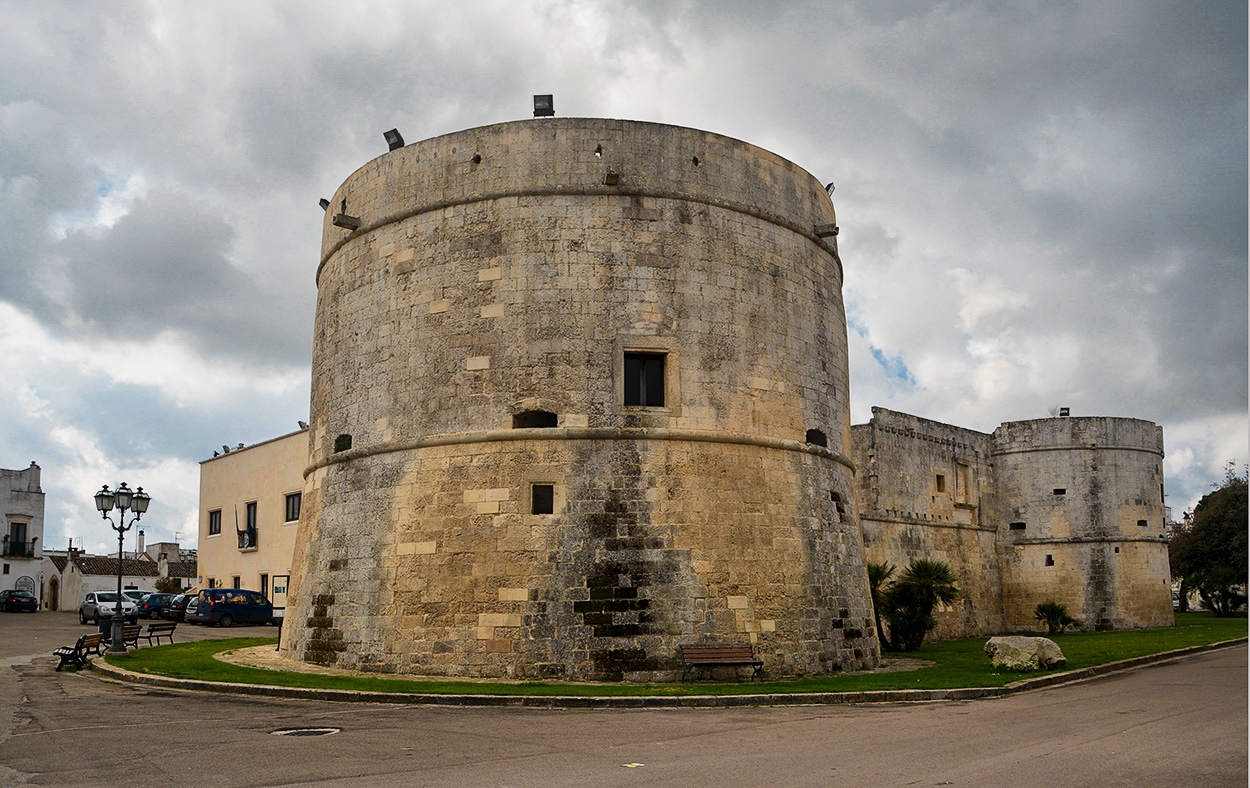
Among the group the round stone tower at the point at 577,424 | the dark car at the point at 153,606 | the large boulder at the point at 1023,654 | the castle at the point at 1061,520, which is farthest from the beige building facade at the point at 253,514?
the large boulder at the point at 1023,654

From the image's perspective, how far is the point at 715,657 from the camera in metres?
14.5

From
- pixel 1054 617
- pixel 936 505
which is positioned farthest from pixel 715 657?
pixel 1054 617

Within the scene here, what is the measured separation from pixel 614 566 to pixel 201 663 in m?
7.22

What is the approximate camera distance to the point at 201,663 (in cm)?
1677

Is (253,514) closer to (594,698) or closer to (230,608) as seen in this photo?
(230,608)

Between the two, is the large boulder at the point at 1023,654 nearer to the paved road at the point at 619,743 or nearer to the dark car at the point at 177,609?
the paved road at the point at 619,743

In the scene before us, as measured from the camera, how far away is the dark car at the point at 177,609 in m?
33.8

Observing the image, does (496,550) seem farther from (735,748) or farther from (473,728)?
(735,748)

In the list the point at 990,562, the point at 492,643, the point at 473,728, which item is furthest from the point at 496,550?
the point at 990,562

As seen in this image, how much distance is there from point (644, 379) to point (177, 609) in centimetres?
2469

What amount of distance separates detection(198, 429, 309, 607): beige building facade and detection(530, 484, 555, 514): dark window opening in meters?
19.1

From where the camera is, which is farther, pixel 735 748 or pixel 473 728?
pixel 473 728

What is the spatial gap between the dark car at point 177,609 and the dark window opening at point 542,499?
22.2m

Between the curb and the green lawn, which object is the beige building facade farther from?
the curb
